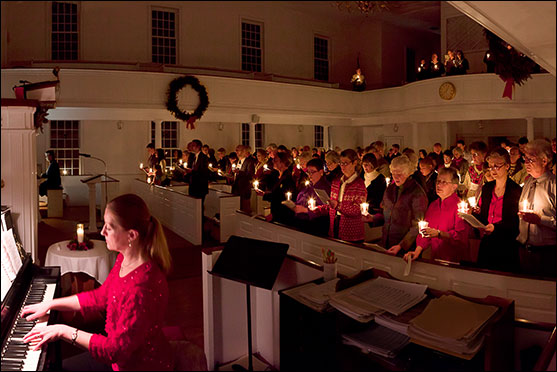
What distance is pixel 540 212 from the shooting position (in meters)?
Answer: 3.44

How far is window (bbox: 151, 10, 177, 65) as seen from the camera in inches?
598

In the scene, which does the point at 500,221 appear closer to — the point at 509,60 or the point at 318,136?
the point at 509,60

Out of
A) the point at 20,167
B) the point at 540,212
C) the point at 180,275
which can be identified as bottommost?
the point at 180,275

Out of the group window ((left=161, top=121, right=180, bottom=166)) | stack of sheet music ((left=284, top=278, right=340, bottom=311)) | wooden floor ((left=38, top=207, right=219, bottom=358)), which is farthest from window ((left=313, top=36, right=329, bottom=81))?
stack of sheet music ((left=284, top=278, right=340, bottom=311))

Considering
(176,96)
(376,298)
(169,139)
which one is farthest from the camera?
(169,139)

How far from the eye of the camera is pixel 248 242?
2877mm

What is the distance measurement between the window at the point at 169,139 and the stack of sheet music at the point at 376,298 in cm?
1416

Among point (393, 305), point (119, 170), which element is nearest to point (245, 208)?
point (393, 305)

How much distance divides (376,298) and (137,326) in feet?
4.09

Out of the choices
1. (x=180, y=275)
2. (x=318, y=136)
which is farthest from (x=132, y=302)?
(x=318, y=136)

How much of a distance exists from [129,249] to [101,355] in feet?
1.59

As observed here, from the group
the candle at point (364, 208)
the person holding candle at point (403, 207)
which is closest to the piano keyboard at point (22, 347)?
the person holding candle at point (403, 207)

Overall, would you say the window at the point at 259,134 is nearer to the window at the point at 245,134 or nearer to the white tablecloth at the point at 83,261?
the window at the point at 245,134

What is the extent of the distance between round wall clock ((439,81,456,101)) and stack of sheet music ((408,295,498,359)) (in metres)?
12.5
